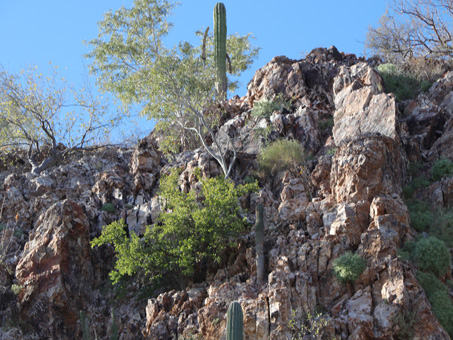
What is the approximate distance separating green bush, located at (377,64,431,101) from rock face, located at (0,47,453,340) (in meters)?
0.88

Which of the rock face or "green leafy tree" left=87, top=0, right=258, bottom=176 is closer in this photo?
the rock face

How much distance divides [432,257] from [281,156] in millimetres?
8164

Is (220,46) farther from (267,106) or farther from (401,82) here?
(401,82)

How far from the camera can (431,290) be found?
17.7m

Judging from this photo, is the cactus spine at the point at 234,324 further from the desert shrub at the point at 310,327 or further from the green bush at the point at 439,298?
the green bush at the point at 439,298

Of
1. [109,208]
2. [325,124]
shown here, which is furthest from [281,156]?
[109,208]

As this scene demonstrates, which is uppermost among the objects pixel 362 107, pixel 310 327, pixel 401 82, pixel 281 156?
pixel 401 82

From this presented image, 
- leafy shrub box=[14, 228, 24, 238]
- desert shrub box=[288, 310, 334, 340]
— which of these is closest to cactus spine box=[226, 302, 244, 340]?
desert shrub box=[288, 310, 334, 340]

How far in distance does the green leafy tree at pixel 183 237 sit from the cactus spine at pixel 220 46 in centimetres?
1008

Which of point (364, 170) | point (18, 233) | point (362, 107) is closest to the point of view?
point (364, 170)

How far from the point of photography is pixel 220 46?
32156mm

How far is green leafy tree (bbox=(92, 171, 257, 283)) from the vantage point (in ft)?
67.6

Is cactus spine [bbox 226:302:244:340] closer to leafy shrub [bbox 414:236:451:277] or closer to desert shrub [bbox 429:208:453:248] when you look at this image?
leafy shrub [bbox 414:236:451:277]

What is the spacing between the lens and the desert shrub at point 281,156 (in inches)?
952
